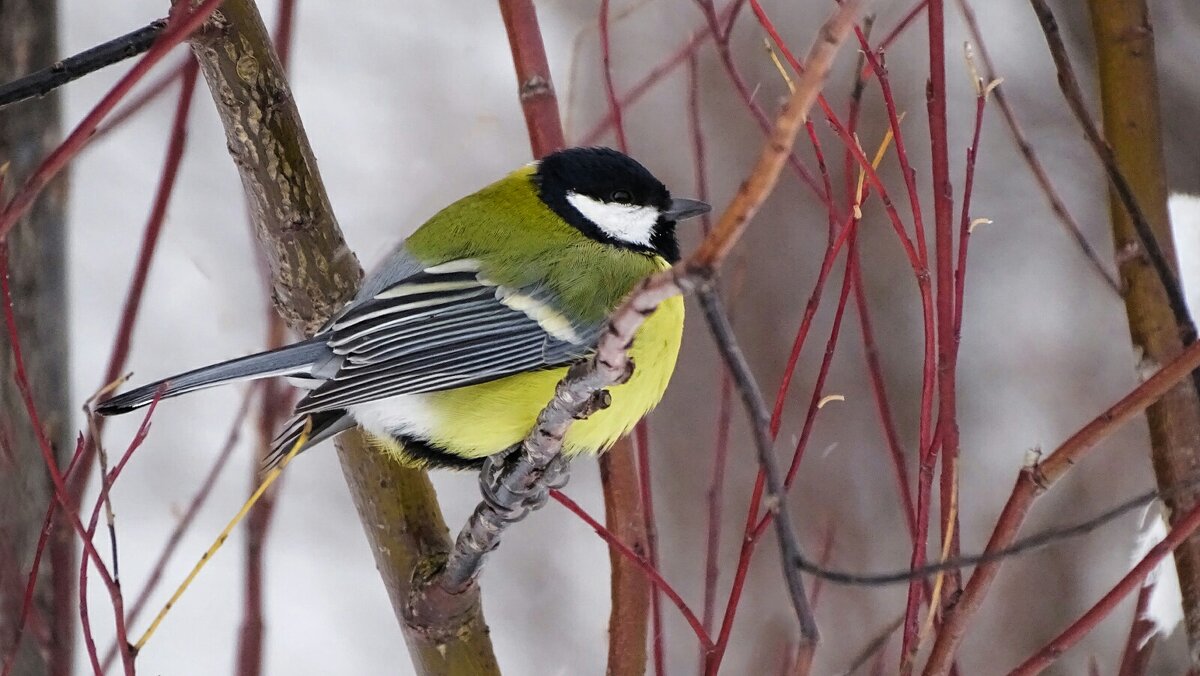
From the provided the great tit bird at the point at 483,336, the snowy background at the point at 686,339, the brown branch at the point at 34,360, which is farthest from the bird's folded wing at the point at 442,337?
the snowy background at the point at 686,339

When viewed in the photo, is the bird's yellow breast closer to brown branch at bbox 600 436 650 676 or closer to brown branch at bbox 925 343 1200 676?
brown branch at bbox 600 436 650 676

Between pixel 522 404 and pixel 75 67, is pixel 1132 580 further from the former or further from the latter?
pixel 75 67

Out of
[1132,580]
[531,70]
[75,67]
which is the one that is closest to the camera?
[1132,580]

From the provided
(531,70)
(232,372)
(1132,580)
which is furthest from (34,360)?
(1132,580)

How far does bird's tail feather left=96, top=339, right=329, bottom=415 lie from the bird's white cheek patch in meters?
0.47

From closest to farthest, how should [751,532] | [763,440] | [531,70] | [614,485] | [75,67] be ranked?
[763,440] < [751,532] < [75,67] < [614,485] < [531,70]

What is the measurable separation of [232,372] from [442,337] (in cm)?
28

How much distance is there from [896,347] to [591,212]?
1.76 metres

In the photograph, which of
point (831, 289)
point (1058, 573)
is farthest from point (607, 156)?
point (1058, 573)

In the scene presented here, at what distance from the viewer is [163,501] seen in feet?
11.3

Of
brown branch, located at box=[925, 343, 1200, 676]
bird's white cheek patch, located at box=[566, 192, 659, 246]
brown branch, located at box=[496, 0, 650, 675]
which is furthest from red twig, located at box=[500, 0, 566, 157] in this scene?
brown branch, located at box=[925, 343, 1200, 676]

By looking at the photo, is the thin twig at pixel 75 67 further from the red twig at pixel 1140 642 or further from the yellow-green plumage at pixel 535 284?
the red twig at pixel 1140 642

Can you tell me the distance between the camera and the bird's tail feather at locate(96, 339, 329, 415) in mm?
1150

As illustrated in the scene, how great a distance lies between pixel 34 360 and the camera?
1415 millimetres
